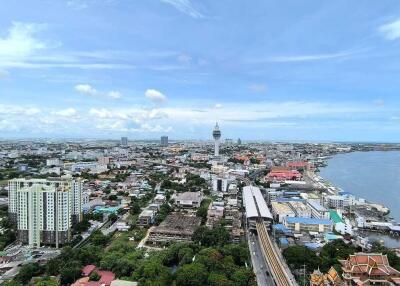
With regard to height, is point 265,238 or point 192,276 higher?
point 192,276

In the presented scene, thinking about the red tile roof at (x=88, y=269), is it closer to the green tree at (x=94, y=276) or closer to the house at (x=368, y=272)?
the green tree at (x=94, y=276)

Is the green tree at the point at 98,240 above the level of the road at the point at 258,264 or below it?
above

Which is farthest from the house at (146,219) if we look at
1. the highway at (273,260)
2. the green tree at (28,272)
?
the green tree at (28,272)

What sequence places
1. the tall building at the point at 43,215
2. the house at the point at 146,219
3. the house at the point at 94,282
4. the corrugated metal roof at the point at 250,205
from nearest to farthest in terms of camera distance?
Answer: 1. the house at the point at 94,282
2. the tall building at the point at 43,215
3. the corrugated metal roof at the point at 250,205
4. the house at the point at 146,219

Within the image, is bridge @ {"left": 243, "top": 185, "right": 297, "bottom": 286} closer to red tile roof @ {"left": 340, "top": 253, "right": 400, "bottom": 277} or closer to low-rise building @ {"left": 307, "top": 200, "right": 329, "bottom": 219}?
red tile roof @ {"left": 340, "top": 253, "right": 400, "bottom": 277}

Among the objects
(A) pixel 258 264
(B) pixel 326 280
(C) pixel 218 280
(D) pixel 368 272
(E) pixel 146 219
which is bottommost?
(A) pixel 258 264

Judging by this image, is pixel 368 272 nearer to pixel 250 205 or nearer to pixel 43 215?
pixel 250 205

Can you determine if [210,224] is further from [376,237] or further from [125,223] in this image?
[376,237]

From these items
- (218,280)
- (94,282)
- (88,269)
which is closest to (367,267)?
(218,280)

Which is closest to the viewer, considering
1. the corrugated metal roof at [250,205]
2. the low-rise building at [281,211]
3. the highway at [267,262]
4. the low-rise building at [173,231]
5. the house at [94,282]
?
the house at [94,282]
